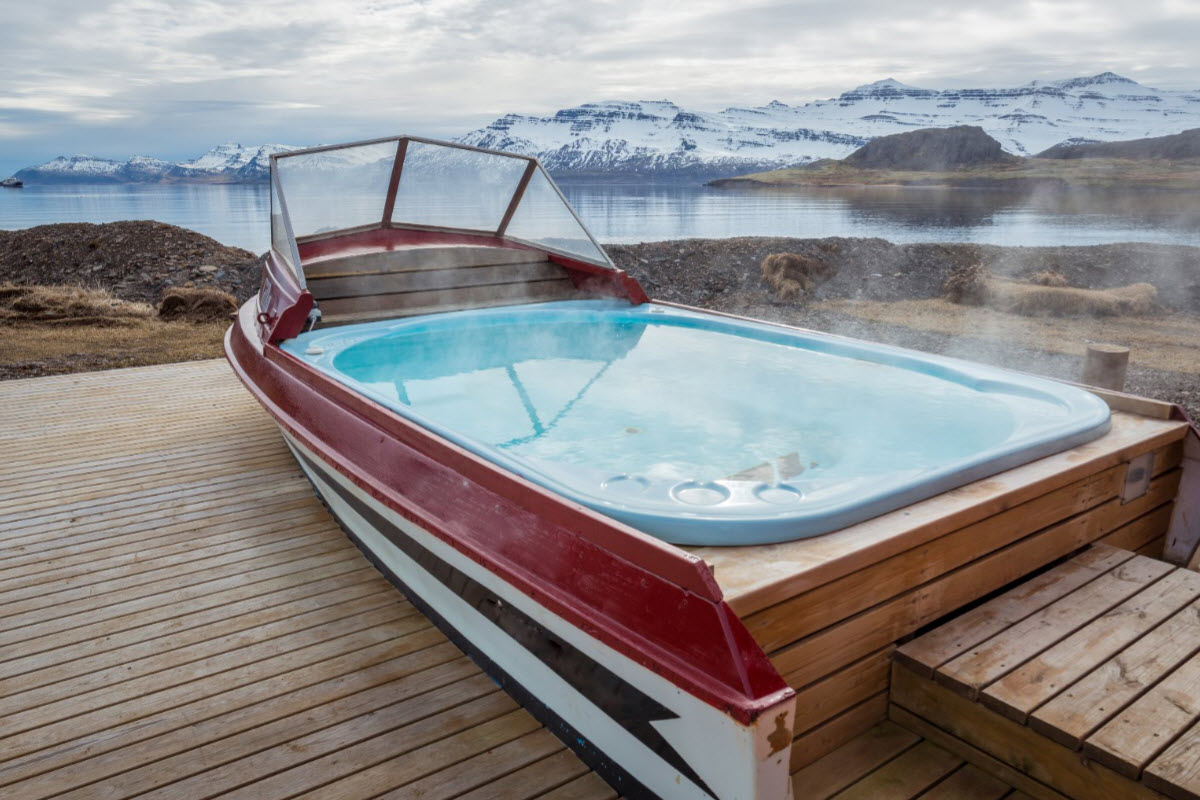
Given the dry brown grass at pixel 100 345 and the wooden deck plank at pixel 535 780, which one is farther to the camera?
the dry brown grass at pixel 100 345

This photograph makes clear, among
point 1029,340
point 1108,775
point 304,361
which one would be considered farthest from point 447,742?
point 1029,340

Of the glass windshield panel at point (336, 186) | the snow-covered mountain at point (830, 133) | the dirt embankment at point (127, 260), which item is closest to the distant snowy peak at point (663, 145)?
the snow-covered mountain at point (830, 133)

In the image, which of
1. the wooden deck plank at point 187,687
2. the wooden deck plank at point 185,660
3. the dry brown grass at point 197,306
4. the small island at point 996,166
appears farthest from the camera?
the small island at point 996,166

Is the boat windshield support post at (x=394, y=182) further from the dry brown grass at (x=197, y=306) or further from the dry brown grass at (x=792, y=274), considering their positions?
the dry brown grass at (x=792, y=274)

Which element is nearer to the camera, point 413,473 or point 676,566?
point 676,566

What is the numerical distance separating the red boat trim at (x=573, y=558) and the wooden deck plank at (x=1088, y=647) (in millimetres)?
518

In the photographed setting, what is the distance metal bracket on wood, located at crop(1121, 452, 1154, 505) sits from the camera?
211cm

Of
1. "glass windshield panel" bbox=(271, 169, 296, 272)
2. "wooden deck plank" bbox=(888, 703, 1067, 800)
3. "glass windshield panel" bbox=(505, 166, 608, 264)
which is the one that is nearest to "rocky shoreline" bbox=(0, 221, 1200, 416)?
"glass windshield panel" bbox=(505, 166, 608, 264)

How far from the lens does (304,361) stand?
Result: 9.33 ft

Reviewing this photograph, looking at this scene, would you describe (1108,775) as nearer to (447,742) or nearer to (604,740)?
(604,740)

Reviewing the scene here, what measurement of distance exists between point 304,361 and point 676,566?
2.03 metres

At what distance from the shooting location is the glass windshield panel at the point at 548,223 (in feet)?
14.9

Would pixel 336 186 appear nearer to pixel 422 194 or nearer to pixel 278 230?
pixel 278 230

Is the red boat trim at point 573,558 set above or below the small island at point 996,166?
below
